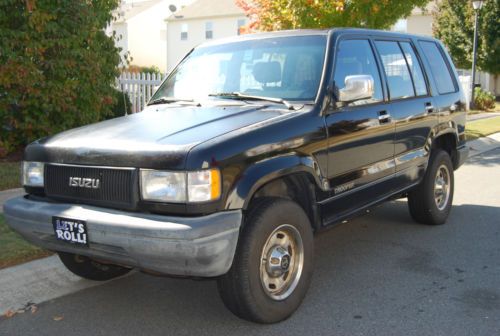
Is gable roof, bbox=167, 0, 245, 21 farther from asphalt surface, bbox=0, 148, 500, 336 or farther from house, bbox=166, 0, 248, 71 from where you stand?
asphalt surface, bbox=0, 148, 500, 336

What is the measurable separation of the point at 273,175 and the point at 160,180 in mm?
734

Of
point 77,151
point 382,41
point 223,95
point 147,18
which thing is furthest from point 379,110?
point 147,18

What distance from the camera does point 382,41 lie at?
17.0ft

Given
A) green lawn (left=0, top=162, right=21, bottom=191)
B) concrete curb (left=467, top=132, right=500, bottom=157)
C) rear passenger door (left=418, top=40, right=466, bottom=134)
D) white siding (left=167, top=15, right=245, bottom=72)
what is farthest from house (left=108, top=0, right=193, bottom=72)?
rear passenger door (left=418, top=40, right=466, bottom=134)

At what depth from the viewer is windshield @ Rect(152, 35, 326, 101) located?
433 cm

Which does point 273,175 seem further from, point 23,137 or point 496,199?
point 23,137

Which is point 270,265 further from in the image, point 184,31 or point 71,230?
point 184,31

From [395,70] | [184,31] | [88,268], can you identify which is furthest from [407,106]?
[184,31]

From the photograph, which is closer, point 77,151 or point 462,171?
point 77,151

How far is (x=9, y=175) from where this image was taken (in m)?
7.53

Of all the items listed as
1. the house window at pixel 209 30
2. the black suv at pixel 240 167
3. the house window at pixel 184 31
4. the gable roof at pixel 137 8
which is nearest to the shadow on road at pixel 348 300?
the black suv at pixel 240 167

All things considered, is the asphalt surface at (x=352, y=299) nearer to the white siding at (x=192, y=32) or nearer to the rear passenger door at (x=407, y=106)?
the rear passenger door at (x=407, y=106)

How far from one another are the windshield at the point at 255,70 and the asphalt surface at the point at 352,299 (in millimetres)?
1530

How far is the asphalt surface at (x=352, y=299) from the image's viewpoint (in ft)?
12.1
